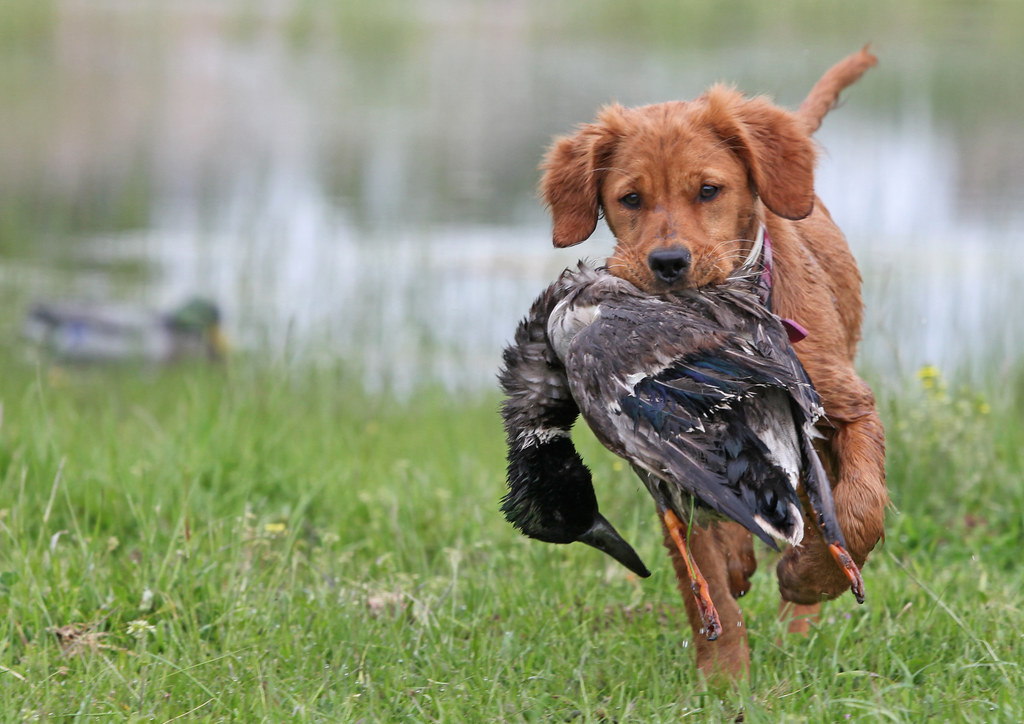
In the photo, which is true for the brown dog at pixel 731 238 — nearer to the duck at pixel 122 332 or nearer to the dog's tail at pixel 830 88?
the dog's tail at pixel 830 88

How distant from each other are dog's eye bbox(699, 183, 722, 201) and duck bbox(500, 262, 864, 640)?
37 cm

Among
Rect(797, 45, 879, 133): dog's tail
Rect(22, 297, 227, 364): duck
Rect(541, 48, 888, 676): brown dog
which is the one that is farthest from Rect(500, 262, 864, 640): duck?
Rect(22, 297, 227, 364): duck

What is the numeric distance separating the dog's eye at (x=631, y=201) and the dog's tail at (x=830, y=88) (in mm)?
1193

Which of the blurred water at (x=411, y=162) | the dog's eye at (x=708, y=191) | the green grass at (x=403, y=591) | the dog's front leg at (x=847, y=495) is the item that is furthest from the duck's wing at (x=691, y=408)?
the blurred water at (x=411, y=162)

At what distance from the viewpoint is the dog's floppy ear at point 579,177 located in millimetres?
3441

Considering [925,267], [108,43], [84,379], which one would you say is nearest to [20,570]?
[84,379]

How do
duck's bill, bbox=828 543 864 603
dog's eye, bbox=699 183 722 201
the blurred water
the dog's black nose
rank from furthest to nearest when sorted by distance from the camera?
the blurred water, dog's eye, bbox=699 183 722 201, the dog's black nose, duck's bill, bbox=828 543 864 603

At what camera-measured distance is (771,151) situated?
3340 mm

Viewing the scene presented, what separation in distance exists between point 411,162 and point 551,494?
8.00 meters

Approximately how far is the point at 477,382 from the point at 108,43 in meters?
9.14

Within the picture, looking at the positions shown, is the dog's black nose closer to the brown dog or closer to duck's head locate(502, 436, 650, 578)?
the brown dog

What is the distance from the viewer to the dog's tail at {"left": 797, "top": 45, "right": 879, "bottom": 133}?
431 centimetres

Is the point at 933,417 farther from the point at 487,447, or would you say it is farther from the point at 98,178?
the point at 98,178

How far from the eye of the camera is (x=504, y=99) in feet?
39.8
